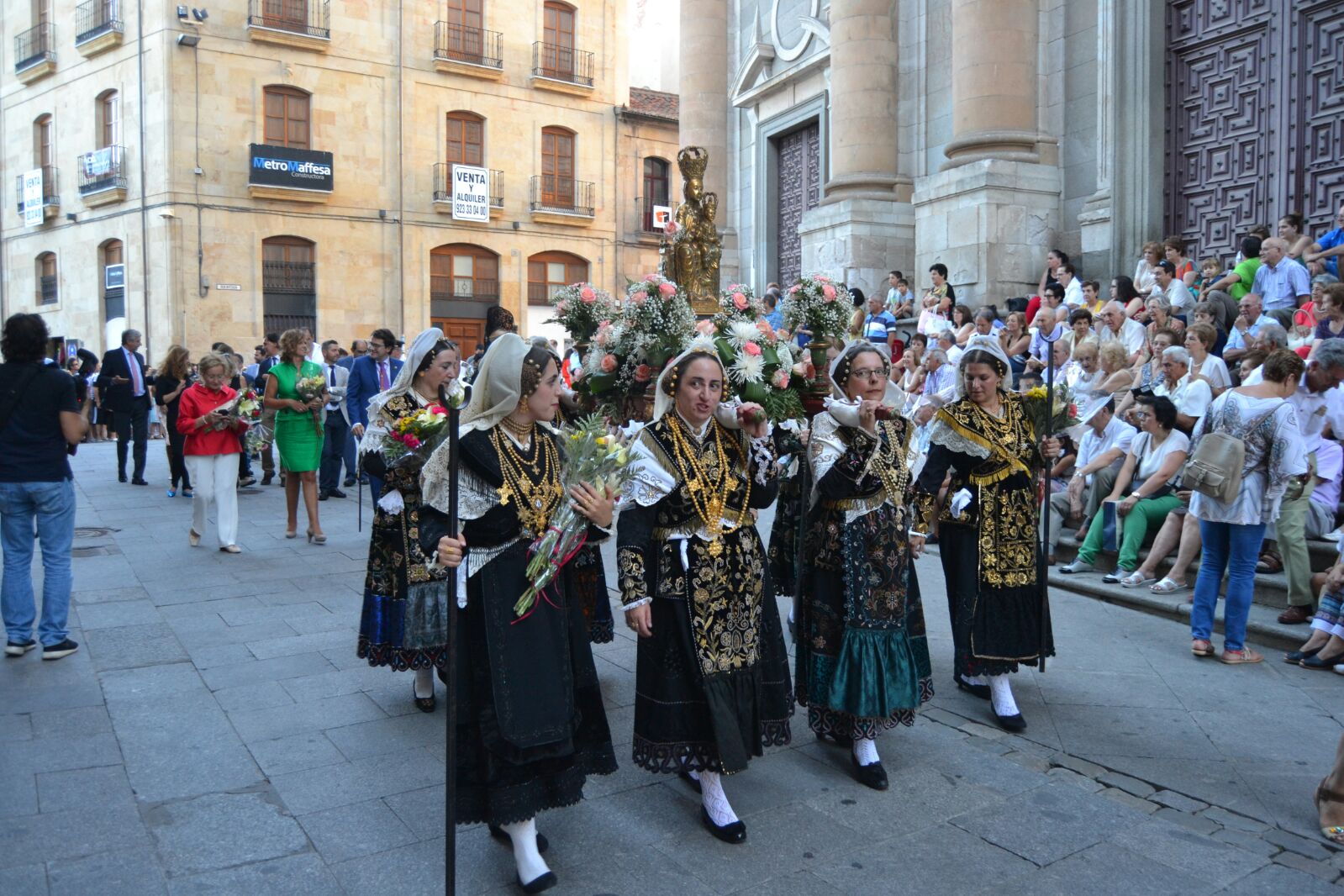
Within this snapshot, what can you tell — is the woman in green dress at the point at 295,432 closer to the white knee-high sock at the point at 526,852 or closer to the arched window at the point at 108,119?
the white knee-high sock at the point at 526,852

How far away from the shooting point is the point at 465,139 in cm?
3128

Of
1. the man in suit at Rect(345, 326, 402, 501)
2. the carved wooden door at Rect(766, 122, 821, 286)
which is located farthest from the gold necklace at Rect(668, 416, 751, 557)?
the carved wooden door at Rect(766, 122, 821, 286)

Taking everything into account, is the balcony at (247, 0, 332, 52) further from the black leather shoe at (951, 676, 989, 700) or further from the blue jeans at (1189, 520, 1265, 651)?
the blue jeans at (1189, 520, 1265, 651)

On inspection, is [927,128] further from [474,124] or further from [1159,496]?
[474,124]

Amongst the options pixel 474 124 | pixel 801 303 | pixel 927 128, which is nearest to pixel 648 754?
pixel 801 303

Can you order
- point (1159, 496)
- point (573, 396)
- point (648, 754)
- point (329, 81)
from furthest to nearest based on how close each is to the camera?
point (329, 81)
point (1159, 496)
point (573, 396)
point (648, 754)

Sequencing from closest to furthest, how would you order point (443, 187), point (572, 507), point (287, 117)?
point (572, 507) < point (287, 117) < point (443, 187)

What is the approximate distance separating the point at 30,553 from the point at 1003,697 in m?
5.78

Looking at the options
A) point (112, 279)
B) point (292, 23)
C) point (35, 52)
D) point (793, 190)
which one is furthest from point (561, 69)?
point (793, 190)

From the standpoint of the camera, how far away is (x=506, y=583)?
3768 millimetres

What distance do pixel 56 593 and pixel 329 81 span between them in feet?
84.7

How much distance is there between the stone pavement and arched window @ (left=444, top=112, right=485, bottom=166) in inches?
1037

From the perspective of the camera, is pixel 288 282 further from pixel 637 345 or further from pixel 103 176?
pixel 637 345

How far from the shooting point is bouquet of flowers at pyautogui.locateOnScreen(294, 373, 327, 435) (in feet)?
34.6
